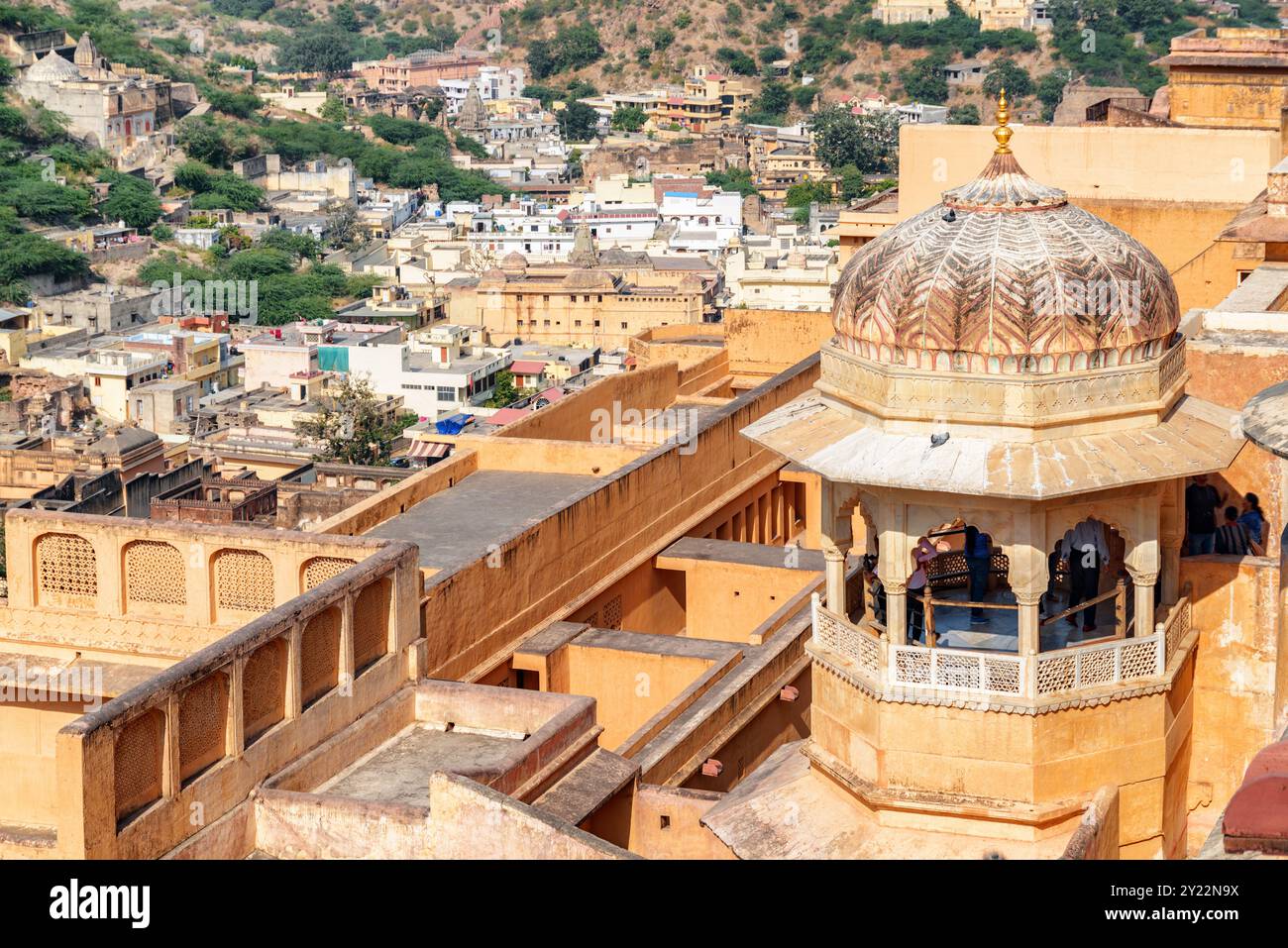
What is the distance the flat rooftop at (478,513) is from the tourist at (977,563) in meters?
4.97

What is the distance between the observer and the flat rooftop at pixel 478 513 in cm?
1798

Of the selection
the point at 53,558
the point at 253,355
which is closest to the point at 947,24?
the point at 253,355

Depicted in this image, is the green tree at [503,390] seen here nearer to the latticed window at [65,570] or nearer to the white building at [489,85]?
the latticed window at [65,570]

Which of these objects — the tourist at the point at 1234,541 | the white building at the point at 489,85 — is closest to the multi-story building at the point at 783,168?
the white building at the point at 489,85

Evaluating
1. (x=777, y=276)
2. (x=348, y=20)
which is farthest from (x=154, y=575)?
(x=348, y=20)

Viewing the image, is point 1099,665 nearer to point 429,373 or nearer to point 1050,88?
point 429,373

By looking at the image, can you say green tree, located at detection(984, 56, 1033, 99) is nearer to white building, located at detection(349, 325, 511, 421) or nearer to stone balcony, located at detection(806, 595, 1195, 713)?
white building, located at detection(349, 325, 511, 421)

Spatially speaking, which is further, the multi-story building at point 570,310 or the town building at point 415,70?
the town building at point 415,70

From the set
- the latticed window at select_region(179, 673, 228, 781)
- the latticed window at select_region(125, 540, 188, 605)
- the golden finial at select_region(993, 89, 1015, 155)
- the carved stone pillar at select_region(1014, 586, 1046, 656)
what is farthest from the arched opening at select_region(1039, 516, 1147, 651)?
the latticed window at select_region(125, 540, 188, 605)

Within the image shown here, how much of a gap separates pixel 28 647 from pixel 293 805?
385 centimetres

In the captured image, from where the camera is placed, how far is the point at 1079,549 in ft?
41.4

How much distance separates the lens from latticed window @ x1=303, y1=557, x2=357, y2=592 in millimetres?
15297
